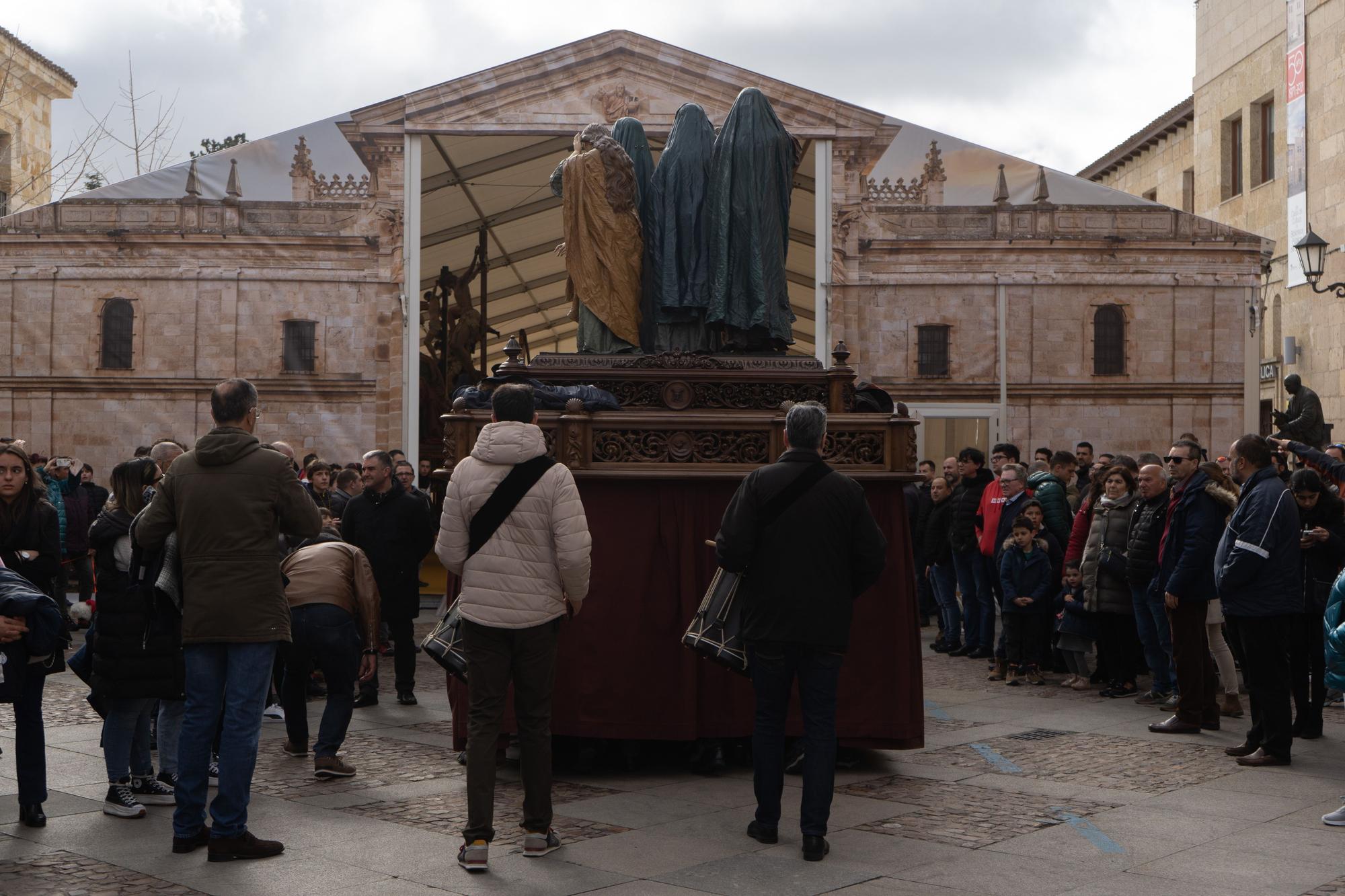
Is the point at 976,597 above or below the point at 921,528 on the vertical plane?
below

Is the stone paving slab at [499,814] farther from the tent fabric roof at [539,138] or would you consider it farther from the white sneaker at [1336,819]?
the tent fabric roof at [539,138]

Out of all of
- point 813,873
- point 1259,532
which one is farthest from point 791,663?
point 1259,532

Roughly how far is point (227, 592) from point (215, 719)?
1.86 ft

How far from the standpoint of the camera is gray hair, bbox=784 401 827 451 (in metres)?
6.29

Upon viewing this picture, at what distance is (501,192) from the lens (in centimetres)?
2777

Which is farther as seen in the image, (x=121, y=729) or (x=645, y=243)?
(x=645, y=243)

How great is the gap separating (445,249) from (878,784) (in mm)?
23687

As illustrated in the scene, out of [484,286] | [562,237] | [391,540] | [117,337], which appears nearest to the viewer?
[391,540]

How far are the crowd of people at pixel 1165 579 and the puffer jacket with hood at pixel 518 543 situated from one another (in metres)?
3.52

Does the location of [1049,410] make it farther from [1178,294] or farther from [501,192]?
[501,192]

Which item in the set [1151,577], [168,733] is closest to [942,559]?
[1151,577]

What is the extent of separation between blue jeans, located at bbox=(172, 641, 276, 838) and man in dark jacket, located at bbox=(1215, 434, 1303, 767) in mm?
5186

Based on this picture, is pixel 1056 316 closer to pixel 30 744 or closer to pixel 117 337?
pixel 117 337

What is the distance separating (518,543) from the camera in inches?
234
